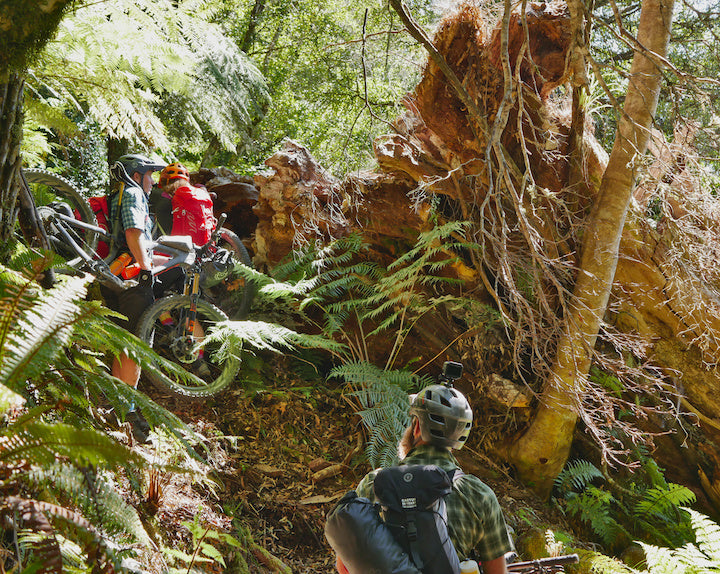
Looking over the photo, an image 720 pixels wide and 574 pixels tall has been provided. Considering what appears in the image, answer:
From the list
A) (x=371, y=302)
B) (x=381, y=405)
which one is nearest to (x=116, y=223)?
(x=371, y=302)

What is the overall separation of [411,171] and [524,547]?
3726 mm

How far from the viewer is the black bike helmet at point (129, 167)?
4.84 meters

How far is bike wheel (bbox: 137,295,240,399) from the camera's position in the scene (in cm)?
504

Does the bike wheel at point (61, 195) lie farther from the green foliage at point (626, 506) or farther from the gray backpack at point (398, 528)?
the green foliage at point (626, 506)

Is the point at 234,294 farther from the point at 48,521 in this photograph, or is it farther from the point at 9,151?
the point at 48,521

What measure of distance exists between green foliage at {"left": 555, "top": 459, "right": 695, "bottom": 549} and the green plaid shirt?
3371 mm

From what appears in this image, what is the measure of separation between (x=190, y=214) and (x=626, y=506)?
5.71 meters

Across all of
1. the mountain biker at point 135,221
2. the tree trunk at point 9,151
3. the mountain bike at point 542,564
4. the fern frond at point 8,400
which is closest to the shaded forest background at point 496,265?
the mountain biker at point 135,221

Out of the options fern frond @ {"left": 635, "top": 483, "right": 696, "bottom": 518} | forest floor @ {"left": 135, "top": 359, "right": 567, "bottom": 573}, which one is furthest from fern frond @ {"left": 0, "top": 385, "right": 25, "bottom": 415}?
fern frond @ {"left": 635, "top": 483, "right": 696, "bottom": 518}

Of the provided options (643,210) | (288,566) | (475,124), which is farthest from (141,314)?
(643,210)

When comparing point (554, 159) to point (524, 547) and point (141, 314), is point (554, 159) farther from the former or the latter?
point (141, 314)

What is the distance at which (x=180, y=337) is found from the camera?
5.18 m

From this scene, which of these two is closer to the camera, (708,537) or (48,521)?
(48,521)

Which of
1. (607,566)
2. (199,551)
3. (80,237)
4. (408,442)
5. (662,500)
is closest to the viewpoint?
(408,442)
